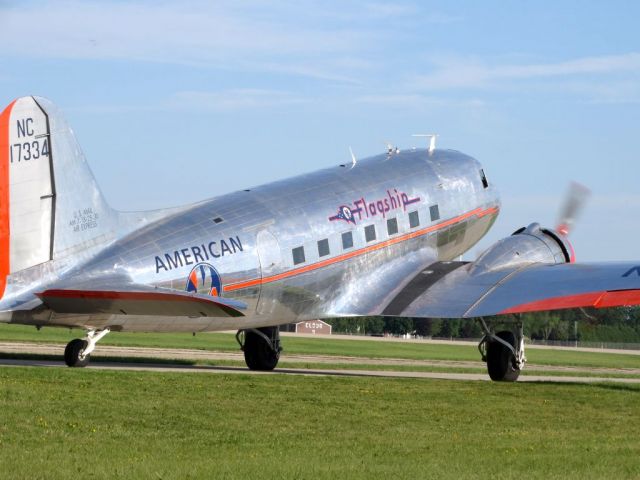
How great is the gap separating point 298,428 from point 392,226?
35.7 ft

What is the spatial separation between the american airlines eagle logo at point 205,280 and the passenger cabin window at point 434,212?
789cm

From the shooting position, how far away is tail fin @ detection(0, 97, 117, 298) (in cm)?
1981

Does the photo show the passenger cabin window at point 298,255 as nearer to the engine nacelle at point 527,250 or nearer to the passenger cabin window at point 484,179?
the engine nacelle at point 527,250

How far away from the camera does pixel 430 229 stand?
28.2 meters

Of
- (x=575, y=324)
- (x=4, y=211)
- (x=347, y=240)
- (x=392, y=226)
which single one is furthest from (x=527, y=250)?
(x=4, y=211)

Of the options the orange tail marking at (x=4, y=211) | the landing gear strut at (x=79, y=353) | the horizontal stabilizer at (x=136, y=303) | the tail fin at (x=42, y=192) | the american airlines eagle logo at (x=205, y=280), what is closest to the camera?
the horizontal stabilizer at (x=136, y=303)

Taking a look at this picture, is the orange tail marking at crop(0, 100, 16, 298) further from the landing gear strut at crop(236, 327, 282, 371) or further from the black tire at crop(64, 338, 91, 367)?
the landing gear strut at crop(236, 327, 282, 371)

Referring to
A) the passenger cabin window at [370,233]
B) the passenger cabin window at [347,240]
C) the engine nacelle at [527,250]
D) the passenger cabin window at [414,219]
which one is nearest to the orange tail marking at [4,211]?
the passenger cabin window at [347,240]

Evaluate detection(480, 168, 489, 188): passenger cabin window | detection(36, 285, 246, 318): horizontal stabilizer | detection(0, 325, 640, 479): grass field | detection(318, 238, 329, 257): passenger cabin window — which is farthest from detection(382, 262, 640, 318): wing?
detection(36, 285, 246, 318): horizontal stabilizer

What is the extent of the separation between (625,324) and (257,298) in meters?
32.5

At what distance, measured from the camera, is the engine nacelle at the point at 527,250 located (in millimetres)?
26438

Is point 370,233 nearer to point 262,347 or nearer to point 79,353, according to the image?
point 262,347

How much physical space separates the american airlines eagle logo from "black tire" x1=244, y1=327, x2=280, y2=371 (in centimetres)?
513

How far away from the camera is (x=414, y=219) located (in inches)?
1089
